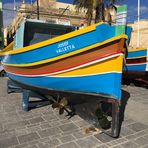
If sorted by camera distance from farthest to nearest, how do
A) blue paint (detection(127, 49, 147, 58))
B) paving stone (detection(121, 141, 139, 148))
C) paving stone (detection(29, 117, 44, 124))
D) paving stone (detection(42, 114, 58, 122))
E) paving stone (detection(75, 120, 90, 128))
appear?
blue paint (detection(127, 49, 147, 58)) → paving stone (detection(42, 114, 58, 122)) → paving stone (detection(29, 117, 44, 124)) → paving stone (detection(75, 120, 90, 128)) → paving stone (detection(121, 141, 139, 148))

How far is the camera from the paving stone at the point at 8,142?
3996mm

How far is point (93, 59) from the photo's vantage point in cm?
460

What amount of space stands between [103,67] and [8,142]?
2348 millimetres

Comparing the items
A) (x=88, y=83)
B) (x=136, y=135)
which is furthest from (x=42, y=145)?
(x=136, y=135)

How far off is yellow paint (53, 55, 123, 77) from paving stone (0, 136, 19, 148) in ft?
6.02

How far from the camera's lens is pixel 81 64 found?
4.79m

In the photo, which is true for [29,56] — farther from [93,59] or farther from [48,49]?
[93,59]

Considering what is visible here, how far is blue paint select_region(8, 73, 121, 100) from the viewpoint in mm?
4398

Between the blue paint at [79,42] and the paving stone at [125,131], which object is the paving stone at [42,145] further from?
the blue paint at [79,42]

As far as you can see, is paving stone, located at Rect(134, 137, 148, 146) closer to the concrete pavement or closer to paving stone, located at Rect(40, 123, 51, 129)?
the concrete pavement

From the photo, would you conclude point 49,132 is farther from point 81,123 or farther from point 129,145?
point 129,145

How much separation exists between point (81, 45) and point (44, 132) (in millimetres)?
1967

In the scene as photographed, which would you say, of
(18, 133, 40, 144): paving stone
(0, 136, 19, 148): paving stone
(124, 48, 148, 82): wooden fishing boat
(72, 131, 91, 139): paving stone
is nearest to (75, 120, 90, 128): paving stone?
(72, 131, 91, 139): paving stone

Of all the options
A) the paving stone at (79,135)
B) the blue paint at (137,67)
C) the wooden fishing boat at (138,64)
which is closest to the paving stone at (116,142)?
the paving stone at (79,135)
